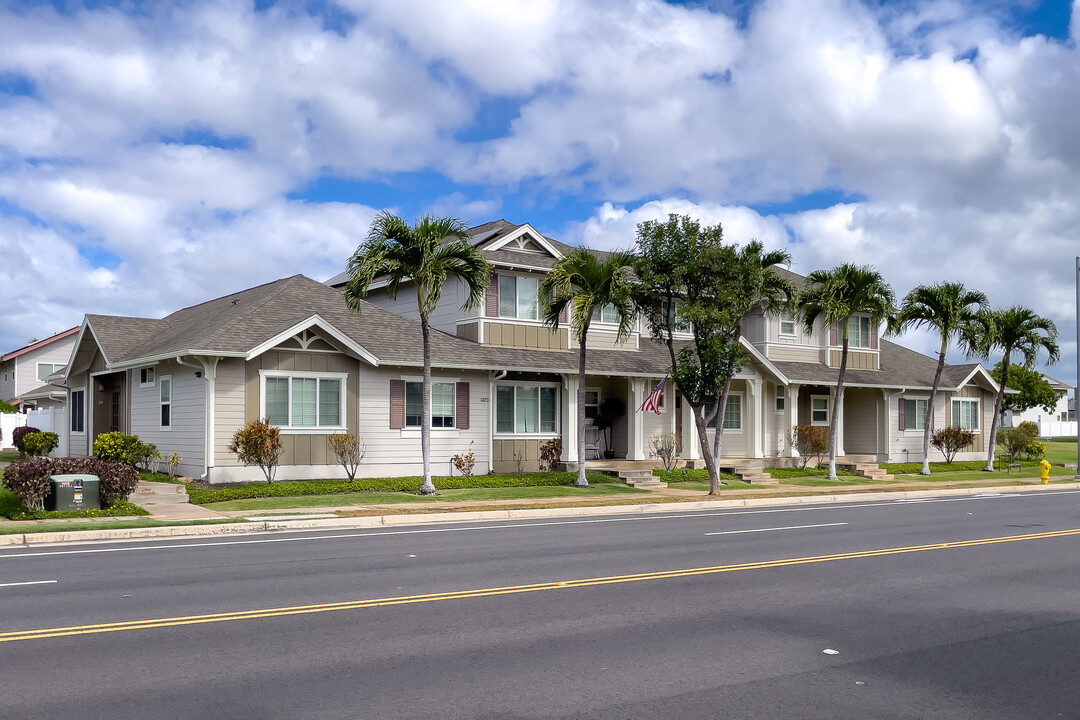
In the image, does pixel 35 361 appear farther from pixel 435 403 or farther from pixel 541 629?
pixel 541 629

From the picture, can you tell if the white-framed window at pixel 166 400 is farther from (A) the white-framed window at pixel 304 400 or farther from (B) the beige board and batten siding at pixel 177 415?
(A) the white-framed window at pixel 304 400

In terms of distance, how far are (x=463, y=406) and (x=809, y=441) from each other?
46.6 feet

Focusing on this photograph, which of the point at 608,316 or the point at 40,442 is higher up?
the point at 608,316

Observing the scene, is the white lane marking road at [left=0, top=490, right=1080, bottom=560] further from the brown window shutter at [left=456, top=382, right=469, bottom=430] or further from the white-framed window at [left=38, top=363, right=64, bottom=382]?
the white-framed window at [left=38, top=363, right=64, bottom=382]

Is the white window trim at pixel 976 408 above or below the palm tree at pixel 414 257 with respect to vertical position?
below

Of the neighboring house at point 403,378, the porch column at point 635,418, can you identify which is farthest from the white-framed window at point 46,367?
the porch column at point 635,418

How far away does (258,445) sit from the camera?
23.4 metres

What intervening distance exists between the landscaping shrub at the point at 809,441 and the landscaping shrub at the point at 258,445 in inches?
788

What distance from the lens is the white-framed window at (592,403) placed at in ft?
111

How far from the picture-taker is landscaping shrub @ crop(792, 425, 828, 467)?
1410 inches

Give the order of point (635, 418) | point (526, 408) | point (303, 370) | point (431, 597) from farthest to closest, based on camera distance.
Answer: point (635, 418)
point (526, 408)
point (303, 370)
point (431, 597)

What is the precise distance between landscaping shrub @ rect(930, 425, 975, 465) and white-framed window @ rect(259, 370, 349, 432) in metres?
26.3

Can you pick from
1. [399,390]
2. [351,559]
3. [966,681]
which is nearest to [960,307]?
[399,390]

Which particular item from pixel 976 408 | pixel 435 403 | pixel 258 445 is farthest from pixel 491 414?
pixel 976 408
